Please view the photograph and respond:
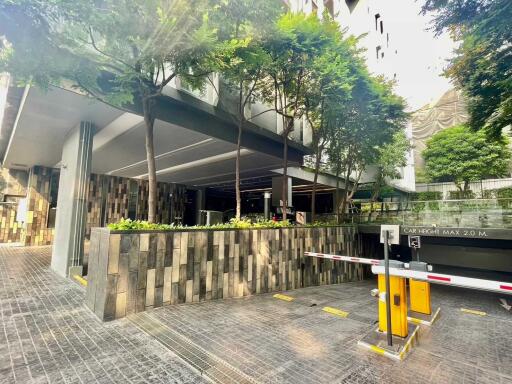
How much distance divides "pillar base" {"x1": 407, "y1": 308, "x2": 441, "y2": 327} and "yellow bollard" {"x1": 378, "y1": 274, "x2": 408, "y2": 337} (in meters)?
1.14

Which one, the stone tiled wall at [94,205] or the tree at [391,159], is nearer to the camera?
the stone tiled wall at [94,205]

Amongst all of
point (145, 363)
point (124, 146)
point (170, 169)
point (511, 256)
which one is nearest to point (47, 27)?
point (145, 363)

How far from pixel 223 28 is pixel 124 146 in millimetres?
6474

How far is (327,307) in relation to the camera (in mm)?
5375

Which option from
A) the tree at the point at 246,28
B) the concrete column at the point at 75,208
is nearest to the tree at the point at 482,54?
the tree at the point at 246,28

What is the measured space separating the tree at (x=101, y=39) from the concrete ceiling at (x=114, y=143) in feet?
2.70

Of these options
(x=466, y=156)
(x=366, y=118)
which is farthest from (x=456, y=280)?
(x=466, y=156)

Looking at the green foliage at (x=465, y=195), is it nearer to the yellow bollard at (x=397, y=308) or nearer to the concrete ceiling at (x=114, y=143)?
the concrete ceiling at (x=114, y=143)

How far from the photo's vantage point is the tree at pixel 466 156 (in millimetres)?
20500

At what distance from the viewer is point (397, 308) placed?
380cm

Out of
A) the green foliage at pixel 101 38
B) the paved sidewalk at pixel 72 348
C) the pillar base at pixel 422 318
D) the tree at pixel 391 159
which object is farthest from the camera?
the tree at pixel 391 159

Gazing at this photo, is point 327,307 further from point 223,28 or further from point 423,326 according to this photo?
point 223,28

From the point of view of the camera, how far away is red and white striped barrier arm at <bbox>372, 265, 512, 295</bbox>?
120 inches

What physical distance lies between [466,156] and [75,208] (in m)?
28.0
